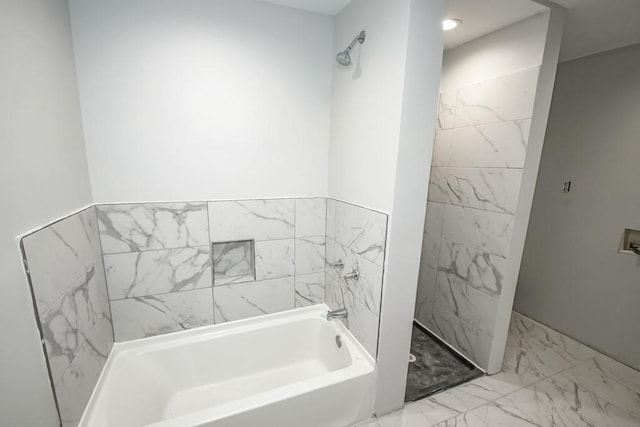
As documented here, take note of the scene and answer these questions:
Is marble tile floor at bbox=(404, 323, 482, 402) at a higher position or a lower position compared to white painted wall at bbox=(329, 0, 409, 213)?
lower

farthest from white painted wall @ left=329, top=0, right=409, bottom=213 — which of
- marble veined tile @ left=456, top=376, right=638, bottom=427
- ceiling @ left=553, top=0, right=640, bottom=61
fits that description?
marble veined tile @ left=456, top=376, right=638, bottom=427

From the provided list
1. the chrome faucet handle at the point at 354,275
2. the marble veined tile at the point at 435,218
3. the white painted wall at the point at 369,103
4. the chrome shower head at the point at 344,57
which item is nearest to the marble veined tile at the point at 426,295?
the marble veined tile at the point at 435,218

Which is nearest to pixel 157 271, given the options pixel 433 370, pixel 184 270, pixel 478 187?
pixel 184 270

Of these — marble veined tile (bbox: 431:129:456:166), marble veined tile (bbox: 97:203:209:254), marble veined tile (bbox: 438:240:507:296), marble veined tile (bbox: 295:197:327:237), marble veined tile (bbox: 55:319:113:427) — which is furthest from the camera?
marble veined tile (bbox: 431:129:456:166)

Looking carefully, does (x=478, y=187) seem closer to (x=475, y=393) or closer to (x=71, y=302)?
(x=475, y=393)

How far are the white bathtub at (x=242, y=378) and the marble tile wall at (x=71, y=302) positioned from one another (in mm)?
173

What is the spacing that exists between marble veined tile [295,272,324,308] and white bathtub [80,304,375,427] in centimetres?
6

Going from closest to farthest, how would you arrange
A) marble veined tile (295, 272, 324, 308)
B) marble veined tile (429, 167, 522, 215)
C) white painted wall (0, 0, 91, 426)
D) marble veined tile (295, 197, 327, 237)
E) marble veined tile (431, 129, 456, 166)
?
white painted wall (0, 0, 91, 426) < marble veined tile (429, 167, 522, 215) < marble veined tile (295, 197, 327, 237) < marble veined tile (295, 272, 324, 308) < marble veined tile (431, 129, 456, 166)

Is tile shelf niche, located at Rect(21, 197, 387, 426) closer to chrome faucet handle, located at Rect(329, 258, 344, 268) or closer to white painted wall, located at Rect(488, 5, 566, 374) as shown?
chrome faucet handle, located at Rect(329, 258, 344, 268)

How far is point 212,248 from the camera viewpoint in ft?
5.85

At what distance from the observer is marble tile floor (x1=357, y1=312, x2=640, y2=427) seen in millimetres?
1577

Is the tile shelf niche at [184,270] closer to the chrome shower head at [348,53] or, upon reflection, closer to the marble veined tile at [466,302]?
the chrome shower head at [348,53]

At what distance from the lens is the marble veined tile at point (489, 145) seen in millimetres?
1688

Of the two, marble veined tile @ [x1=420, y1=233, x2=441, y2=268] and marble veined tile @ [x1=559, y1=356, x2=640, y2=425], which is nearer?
marble veined tile @ [x1=559, y1=356, x2=640, y2=425]
